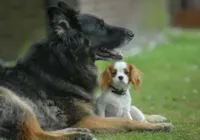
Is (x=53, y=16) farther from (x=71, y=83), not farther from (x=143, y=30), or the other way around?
(x=143, y=30)

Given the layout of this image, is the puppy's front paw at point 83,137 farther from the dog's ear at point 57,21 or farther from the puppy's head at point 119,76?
the dog's ear at point 57,21

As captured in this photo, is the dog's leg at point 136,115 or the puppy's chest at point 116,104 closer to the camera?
the puppy's chest at point 116,104

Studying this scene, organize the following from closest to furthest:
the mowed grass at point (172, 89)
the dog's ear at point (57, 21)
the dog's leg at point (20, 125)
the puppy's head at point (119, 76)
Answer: the dog's leg at point (20, 125), the mowed grass at point (172, 89), the dog's ear at point (57, 21), the puppy's head at point (119, 76)

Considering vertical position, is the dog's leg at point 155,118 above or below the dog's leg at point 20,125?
above

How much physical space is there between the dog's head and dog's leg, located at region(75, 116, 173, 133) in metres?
0.82

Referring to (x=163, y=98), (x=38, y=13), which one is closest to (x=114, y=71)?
(x=163, y=98)

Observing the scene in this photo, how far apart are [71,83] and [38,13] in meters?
9.42

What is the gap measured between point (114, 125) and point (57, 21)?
130 cm

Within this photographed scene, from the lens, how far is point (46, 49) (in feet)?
20.8

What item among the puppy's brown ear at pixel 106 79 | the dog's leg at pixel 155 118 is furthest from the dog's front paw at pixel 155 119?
the puppy's brown ear at pixel 106 79

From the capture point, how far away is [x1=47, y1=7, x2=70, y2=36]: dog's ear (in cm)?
632

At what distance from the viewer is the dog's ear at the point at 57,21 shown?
6320 millimetres

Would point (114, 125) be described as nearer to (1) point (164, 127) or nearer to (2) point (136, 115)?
(1) point (164, 127)

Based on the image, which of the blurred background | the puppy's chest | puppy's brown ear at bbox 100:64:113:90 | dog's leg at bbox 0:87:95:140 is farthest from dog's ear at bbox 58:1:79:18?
the blurred background
